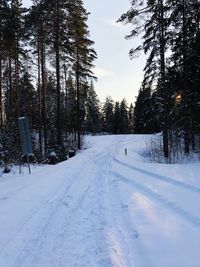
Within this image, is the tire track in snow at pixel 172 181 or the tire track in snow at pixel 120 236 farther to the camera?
the tire track in snow at pixel 172 181

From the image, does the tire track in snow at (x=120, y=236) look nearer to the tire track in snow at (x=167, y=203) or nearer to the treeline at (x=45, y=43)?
the tire track in snow at (x=167, y=203)

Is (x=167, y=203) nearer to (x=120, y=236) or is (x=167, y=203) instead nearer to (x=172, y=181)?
(x=120, y=236)

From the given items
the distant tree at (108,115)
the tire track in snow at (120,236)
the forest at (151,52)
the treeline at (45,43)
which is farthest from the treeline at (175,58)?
the distant tree at (108,115)

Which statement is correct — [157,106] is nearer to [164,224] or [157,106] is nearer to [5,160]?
[5,160]

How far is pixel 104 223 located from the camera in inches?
275

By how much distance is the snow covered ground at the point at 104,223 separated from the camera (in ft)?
16.6

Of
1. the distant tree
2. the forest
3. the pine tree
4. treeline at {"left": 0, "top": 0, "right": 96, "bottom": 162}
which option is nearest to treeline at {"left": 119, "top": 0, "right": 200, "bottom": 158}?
the forest

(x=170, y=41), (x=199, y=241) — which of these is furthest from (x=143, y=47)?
(x=199, y=241)

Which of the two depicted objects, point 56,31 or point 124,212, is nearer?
point 124,212

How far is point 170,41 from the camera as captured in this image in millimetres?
22359

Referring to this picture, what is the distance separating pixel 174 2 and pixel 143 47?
11.0ft

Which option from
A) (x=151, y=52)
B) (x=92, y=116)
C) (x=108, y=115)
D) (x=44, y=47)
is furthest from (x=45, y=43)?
(x=108, y=115)

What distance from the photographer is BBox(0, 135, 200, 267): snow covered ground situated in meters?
5.06

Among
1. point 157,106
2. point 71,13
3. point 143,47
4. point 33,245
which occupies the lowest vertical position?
point 33,245
